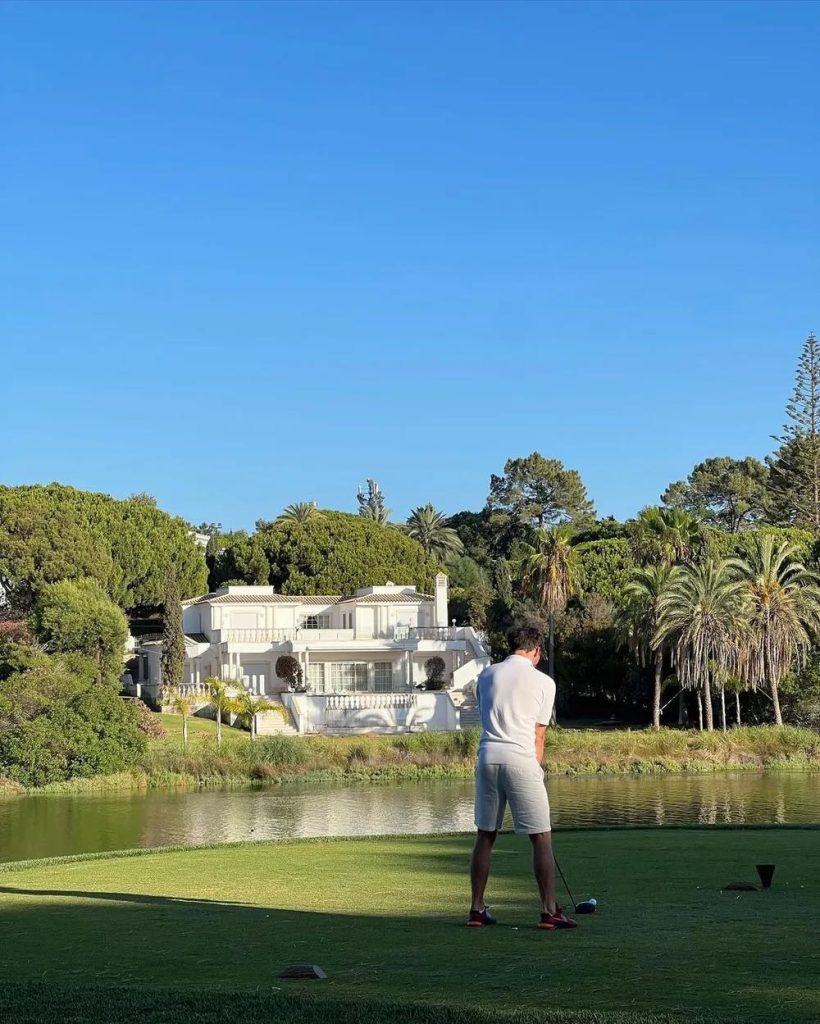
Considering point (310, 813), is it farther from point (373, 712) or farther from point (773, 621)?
point (773, 621)

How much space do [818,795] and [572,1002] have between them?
102ft

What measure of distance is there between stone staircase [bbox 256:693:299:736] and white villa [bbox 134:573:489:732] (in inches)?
5.9

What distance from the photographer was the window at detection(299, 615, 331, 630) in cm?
7494

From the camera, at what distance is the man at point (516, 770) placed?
28.5 feet

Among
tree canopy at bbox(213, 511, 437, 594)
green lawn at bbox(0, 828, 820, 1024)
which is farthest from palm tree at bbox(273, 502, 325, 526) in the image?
green lawn at bbox(0, 828, 820, 1024)

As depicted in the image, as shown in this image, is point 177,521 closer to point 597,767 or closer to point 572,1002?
point 597,767

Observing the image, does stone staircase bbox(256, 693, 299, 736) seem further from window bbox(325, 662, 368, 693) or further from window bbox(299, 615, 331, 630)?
window bbox(299, 615, 331, 630)

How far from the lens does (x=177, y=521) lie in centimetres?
8000

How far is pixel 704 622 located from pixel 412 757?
549 inches

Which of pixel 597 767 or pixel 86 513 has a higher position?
pixel 86 513

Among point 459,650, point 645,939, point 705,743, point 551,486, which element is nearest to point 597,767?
point 705,743

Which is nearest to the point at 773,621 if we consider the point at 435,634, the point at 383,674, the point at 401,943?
the point at 435,634

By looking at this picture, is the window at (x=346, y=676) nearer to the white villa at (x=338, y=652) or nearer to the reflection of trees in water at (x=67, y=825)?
the white villa at (x=338, y=652)

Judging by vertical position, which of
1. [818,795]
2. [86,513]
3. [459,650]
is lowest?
[818,795]
